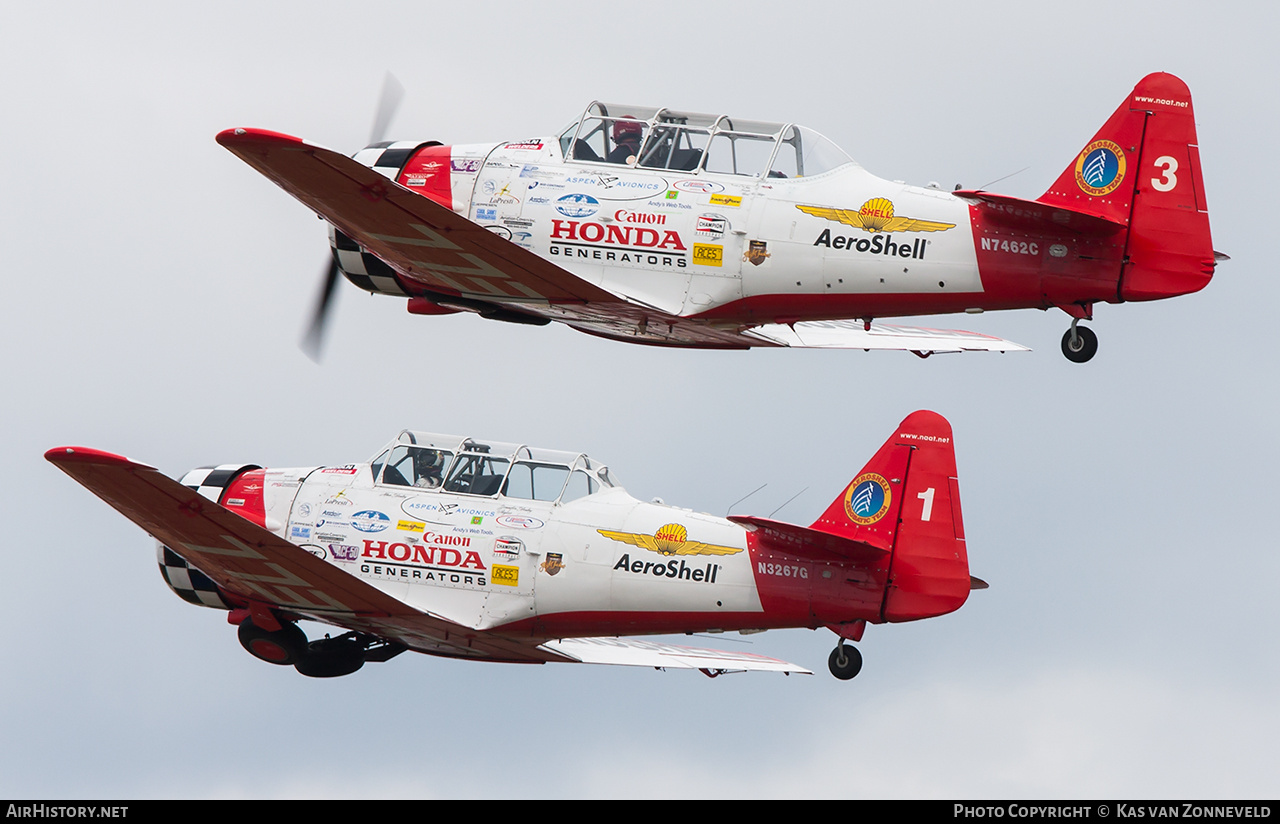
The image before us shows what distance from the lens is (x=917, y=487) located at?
28.5 meters

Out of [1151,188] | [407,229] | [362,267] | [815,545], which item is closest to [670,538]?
[815,545]

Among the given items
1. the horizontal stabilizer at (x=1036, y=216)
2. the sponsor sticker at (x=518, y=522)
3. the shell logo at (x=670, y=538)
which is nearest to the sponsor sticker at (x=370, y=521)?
the sponsor sticker at (x=518, y=522)

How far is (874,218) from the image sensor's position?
27672 millimetres

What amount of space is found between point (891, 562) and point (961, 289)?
3.00m

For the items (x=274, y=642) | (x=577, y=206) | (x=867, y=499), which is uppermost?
(x=577, y=206)

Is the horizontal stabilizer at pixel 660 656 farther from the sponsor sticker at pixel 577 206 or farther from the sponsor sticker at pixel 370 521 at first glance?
the sponsor sticker at pixel 577 206

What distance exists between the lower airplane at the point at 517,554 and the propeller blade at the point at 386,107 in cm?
358

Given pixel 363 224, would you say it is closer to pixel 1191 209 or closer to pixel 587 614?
pixel 587 614

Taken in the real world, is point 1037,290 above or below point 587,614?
above

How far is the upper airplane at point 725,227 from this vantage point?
26688 millimetres

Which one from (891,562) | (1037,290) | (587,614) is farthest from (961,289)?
(587,614)

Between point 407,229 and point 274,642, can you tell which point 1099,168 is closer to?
point 407,229

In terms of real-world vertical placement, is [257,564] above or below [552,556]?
below

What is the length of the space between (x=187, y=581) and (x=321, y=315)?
333cm
